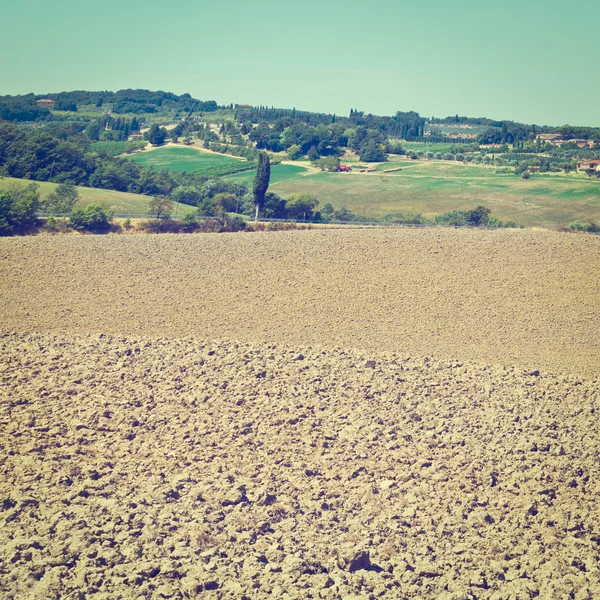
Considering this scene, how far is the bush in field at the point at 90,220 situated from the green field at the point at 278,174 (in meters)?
31.2

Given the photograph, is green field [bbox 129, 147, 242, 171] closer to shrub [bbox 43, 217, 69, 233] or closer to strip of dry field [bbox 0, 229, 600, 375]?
shrub [bbox 43, 217, 69, 233]

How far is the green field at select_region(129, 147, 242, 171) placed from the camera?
291ft

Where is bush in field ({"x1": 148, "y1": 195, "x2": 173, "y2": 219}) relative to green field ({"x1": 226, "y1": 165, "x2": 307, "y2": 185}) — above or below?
below

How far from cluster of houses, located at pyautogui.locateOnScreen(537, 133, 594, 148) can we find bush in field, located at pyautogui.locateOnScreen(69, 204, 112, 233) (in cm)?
6933

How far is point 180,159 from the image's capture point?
94125 mm

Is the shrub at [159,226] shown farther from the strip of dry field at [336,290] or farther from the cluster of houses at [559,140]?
the cluster of houses at [559,140]

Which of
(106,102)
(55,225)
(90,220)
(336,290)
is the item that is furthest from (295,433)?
(106,102)

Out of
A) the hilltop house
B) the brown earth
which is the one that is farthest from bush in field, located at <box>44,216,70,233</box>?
the hilltop house

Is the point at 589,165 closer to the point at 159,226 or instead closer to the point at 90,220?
the point at 159,226

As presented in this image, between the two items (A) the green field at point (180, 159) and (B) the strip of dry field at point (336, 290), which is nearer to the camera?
(B) the strip of dry field at point (336, 290)

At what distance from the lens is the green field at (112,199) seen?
2164 inches

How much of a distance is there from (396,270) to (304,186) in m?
45.8

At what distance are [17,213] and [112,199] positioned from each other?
48.7 feet

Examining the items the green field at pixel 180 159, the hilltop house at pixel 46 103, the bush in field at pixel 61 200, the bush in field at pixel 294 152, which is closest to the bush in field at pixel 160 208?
the bush in field at pixel 61 200
